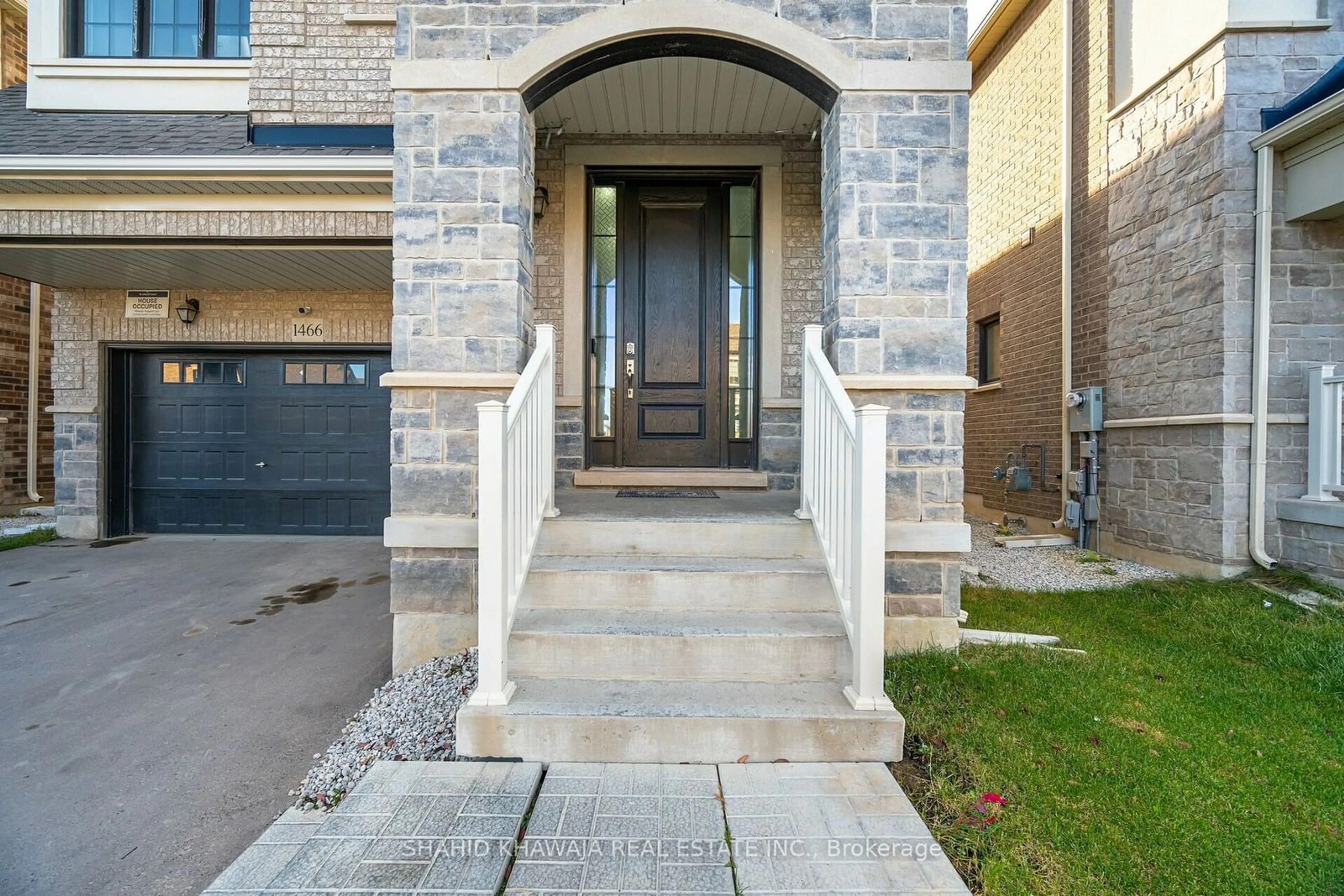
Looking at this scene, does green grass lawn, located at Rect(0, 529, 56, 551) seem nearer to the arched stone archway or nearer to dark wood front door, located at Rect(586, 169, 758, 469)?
the arched stone archway

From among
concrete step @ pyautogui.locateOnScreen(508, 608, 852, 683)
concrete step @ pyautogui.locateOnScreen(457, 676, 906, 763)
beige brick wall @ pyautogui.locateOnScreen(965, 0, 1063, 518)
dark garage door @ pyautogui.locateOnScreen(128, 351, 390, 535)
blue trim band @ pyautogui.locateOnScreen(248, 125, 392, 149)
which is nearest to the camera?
concrete step @ pyautogui.locateOnScreen(457, 676, 906, 763)

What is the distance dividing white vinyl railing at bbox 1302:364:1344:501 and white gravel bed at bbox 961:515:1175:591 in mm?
1060

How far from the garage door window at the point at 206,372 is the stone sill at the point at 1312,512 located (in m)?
9.09

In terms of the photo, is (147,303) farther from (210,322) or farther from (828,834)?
(828,834)

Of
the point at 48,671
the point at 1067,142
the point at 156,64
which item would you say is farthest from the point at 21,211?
the point at 1067,142

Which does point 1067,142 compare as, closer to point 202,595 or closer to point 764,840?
point 764,840

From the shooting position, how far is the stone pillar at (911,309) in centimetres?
288

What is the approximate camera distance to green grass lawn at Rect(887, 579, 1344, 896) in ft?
5.28

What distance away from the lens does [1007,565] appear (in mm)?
5078

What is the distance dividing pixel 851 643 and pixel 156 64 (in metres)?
8.15

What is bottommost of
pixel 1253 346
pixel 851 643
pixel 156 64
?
pixel 851 643

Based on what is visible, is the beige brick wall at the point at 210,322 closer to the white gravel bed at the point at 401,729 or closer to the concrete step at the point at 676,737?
the white gravel bed at the point at 401,729

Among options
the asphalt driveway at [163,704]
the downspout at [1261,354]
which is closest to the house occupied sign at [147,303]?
the asphalt driveway at [163,704]

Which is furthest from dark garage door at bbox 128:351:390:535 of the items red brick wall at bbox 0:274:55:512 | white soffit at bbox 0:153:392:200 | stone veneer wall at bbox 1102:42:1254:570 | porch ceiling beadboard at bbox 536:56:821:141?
stone veneer wall at bbox 1102:42:1254:570
